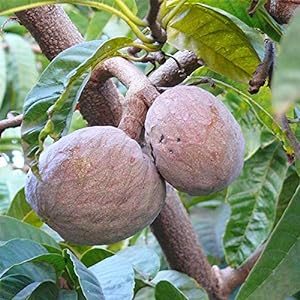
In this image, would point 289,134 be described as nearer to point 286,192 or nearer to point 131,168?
point 131,168

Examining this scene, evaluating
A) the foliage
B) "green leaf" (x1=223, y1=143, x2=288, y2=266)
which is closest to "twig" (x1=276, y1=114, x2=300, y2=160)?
the foliage

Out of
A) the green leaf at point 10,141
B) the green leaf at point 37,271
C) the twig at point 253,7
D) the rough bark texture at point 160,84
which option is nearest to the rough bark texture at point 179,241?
the rough bark texture at point 160,84

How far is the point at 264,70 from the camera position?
77 cm

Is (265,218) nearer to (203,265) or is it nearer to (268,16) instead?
(203,265)

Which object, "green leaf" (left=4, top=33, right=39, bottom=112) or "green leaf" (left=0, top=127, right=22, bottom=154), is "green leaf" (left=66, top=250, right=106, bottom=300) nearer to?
"green leaf" (left=0, top=127, right=22, bottom=154)

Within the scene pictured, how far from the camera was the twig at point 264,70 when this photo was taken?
0.77 m

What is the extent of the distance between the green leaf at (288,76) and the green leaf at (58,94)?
0.40m

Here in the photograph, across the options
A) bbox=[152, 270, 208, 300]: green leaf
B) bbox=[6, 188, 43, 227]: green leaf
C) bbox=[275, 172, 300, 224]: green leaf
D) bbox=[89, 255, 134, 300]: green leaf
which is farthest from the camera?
bbox=[275, 172, 300, 224]: green leaf

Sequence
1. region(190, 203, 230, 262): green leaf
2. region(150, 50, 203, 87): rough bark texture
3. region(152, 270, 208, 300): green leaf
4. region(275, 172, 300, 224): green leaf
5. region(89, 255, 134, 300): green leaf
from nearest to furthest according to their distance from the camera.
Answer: region(89, 255, 134, 300): green leaf
region(150, 50, 203, 87): rough bark texture
region(152, 270, 208, 300): green leaf
region(275, 172, 300, 224): green leaf
region(190, 203, 230, 262): green leaf

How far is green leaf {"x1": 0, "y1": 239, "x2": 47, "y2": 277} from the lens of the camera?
0.78 meters

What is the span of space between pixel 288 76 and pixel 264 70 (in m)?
0.48

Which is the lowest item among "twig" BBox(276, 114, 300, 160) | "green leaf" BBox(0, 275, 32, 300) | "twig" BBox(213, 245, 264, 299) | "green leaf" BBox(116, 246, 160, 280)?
"twig" BBox(213, 245, 264, 299)

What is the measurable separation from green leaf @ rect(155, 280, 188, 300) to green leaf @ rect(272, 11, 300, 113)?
0.53 metres

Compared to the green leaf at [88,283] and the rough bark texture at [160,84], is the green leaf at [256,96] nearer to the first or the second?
the rough bark texture at [160,84]
